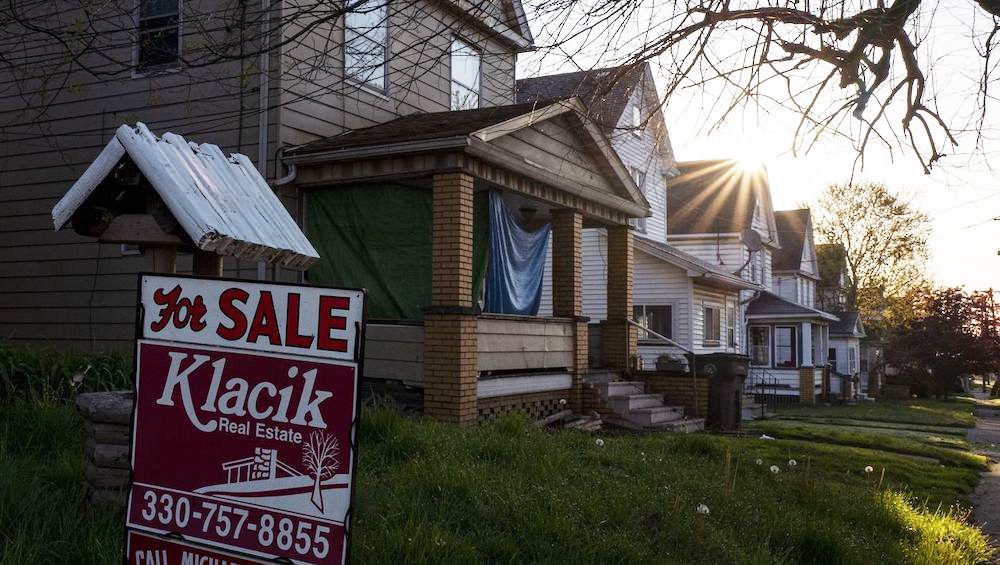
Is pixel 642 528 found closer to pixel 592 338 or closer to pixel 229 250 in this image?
pixel 229 250

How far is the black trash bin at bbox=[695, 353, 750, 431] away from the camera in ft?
51.6

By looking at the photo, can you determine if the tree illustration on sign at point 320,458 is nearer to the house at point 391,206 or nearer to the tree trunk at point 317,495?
the tree trunk at point 317,495

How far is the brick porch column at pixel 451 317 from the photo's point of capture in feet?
36.8

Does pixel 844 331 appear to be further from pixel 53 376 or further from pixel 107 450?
pixel 107 450

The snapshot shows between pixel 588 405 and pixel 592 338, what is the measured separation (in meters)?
2.56

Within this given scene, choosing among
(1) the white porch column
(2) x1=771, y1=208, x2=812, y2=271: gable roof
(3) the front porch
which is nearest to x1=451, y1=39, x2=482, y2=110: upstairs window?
(3) the front porch

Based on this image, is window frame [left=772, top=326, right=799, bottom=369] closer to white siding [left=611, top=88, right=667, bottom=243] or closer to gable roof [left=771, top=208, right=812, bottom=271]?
gable roof [left=771, top=208, right=812, bottom=271]

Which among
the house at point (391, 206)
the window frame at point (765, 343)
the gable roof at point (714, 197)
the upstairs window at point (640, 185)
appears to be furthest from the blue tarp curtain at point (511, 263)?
the window frame at point (765, 343)

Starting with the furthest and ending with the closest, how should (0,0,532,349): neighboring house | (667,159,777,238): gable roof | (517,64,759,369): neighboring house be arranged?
1. (667,159,777,238): gable roof
2. (517,64,759,369): neighboring house
3. (0,0,532,349): neighboring house

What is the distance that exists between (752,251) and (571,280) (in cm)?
1726

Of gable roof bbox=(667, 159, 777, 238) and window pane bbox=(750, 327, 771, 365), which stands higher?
gable roof bbox=(667, 159, 777, 238)

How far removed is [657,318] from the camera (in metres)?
25.6

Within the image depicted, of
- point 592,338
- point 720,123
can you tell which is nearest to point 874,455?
point 592,338

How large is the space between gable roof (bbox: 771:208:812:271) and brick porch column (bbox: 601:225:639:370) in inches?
1144
